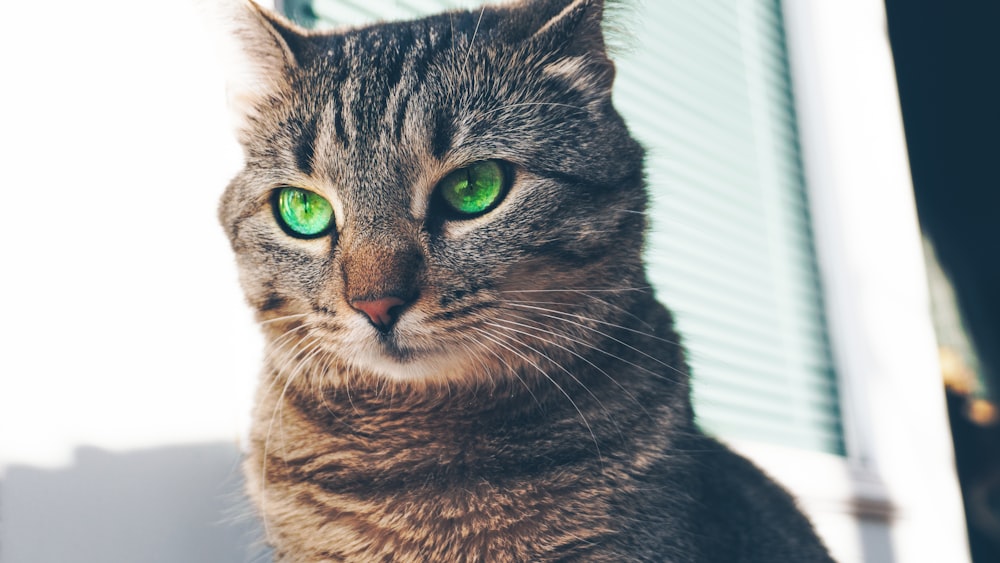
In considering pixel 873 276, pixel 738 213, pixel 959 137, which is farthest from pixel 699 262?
pixel 959 137

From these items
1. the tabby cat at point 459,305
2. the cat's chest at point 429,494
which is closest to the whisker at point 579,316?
the tabby cat at point 459,305

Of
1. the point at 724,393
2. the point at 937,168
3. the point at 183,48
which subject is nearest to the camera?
the point at 183,48

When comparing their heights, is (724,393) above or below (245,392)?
below

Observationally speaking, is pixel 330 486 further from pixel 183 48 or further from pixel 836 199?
pixel 836 199

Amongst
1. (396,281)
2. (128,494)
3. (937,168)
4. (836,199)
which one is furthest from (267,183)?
(937,168)

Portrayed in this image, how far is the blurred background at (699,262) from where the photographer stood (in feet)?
2.38

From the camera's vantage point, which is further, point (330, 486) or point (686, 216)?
point (686, 216)

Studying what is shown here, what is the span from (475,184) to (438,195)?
4cm

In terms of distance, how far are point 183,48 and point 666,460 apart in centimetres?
70

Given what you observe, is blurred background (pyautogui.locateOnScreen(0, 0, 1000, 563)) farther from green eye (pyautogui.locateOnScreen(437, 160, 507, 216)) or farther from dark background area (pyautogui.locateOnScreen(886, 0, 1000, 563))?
green eye (pyautogui.locateOnScreen(437, 160, 507, 216))

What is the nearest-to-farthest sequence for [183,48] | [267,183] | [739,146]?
[267,183], [183,48], [739,146]

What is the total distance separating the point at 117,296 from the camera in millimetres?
777

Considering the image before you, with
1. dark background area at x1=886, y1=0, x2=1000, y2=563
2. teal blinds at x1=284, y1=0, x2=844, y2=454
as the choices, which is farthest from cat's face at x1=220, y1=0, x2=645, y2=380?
dark background area at x1=886, y1=0, x2=1000, y2=563

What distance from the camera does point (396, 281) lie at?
628mm
